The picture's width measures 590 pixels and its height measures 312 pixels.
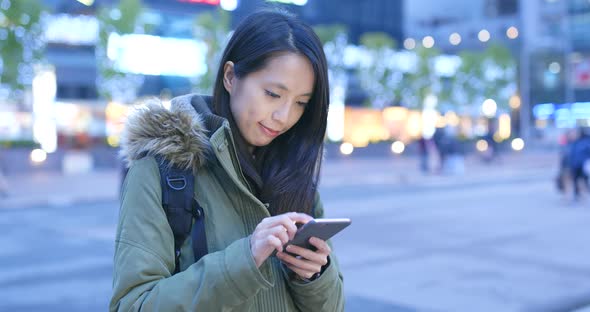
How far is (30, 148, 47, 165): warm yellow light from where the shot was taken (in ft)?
73.7

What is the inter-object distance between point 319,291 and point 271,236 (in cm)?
35

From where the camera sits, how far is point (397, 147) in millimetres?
33812

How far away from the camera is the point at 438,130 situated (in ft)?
78.6

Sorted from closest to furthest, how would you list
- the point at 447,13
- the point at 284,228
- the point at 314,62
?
the point at 284,228
the point at 314,62
the point at 447,13

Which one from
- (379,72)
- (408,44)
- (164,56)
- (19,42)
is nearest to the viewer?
(19,42)

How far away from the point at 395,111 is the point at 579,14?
19.8m

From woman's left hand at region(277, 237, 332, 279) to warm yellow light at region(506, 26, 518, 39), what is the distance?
61.2 metres

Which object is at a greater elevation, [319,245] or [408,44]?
[408,44]

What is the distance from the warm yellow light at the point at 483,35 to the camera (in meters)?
59.4

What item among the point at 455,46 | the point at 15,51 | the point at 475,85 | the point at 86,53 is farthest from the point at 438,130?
the point at 455,46

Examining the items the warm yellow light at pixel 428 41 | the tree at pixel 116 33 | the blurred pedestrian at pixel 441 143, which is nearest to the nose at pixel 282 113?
the blurred pedestrian at pixel 441 143

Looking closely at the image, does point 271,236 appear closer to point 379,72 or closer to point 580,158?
point 580,158

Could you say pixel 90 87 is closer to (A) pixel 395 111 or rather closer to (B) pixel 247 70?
(A) pixel 395 111

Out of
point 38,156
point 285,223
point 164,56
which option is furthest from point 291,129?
point 164,56
